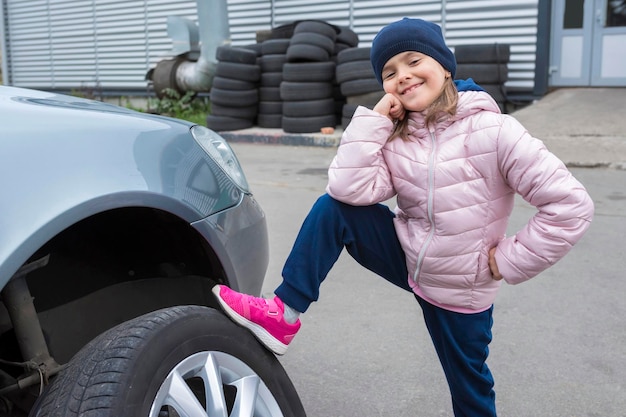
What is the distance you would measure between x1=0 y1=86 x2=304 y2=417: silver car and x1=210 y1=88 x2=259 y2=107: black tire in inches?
319

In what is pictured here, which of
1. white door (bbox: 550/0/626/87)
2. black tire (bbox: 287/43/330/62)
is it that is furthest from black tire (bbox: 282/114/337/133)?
white door (bbox: 550/0/626/87)

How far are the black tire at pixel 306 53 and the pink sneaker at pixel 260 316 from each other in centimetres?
788

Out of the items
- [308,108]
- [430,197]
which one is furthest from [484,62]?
[430,197]

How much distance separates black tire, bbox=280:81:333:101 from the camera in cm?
977

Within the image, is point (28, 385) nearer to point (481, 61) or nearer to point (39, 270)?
point (39, 270)

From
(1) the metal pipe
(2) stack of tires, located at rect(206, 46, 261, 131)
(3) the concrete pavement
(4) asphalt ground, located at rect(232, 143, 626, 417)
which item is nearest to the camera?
(4) asphalt ground, located at rect(232, 143, 626, 417)

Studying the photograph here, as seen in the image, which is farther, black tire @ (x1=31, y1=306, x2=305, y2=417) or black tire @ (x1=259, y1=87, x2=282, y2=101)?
black tire @ (x1=259, y1=87, x2=282, y2=101)

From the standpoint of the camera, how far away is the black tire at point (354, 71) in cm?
918

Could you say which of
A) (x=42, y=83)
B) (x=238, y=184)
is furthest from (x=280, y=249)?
(x=42, y=83)

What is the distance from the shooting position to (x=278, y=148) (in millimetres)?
9797

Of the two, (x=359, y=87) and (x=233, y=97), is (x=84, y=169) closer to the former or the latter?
(x=359, y=87)

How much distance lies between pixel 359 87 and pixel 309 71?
0.83 m

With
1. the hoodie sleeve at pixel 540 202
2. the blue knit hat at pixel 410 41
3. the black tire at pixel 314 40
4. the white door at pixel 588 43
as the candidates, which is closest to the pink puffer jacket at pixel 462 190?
the hoodie sleeve at pixel 540 202

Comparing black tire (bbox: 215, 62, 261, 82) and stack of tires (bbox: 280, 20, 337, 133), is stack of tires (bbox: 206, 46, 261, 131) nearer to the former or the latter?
black tire (bbox: 215, 62, 261, 82)
